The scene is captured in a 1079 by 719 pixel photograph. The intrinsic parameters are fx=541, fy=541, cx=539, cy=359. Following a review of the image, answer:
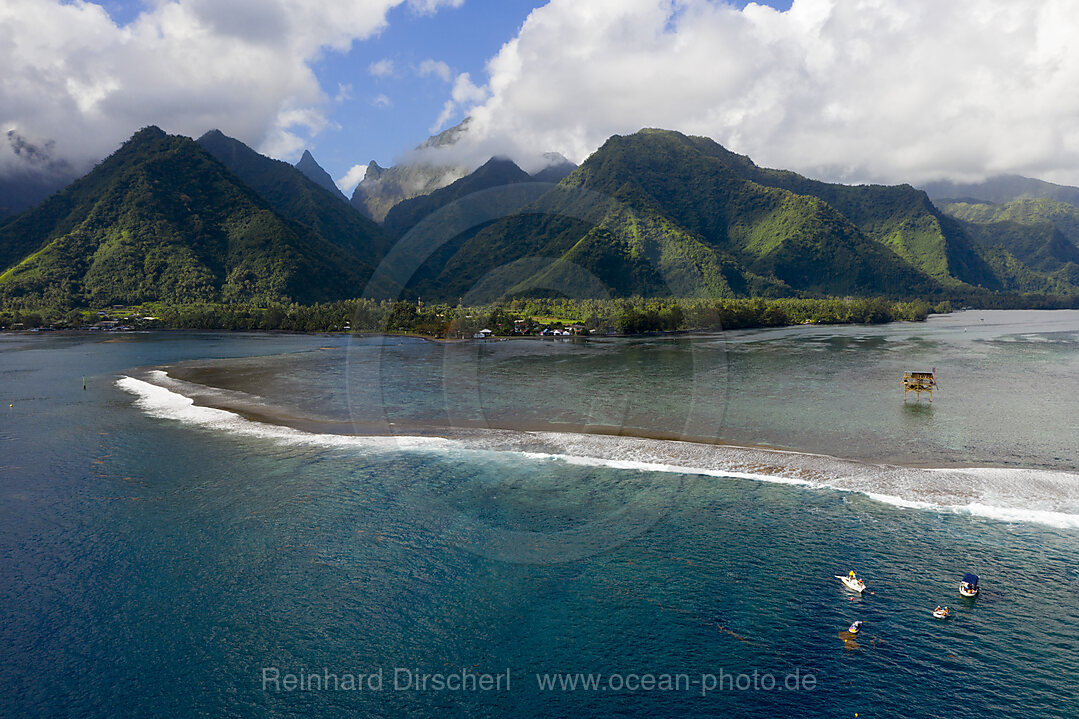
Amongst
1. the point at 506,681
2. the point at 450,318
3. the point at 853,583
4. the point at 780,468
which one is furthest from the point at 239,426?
the point at 450,318

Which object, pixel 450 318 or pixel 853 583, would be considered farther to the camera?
pixel 450 318

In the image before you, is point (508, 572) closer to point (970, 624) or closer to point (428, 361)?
point (970, 624)

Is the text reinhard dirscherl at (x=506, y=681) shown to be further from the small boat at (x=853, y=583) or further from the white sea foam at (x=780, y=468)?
the white sea foam at (x=780, y=468)

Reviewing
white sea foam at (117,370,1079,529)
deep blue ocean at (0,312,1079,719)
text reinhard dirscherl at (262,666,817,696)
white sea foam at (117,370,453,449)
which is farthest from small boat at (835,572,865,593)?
white sea foam at (117,370,453,449)

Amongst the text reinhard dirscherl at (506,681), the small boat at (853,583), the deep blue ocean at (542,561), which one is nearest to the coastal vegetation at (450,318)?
the deep blue ocean at (542,561)

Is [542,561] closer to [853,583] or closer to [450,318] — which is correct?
[853,583]
